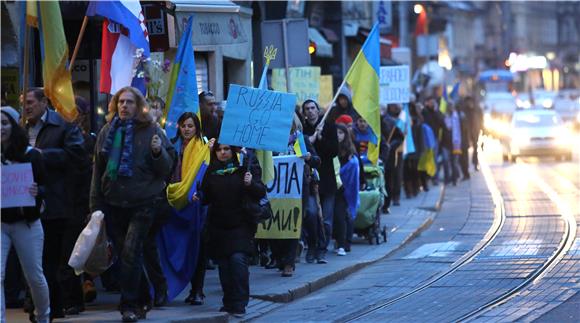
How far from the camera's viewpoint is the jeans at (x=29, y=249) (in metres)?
10.3

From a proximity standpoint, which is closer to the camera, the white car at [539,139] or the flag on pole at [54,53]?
the flag on pole at [54,53]

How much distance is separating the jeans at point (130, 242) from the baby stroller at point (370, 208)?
6.83 m

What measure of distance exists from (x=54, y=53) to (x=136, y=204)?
1.32 m

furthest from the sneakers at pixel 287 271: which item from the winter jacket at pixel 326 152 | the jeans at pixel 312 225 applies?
the winter jacket at pixel 326 152

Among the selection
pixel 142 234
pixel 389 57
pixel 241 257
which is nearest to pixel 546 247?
pixel 241 257

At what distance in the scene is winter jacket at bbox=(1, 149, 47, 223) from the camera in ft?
33.7

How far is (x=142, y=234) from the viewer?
455 inches

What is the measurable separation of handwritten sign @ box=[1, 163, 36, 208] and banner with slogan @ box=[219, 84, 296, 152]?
9.60 feet

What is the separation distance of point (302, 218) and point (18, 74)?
3.36 metres

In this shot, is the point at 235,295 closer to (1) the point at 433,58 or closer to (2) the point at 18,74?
(2) the point at 18,74

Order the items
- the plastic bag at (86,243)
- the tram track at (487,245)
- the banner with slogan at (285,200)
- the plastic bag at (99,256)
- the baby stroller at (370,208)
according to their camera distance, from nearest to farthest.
Result: 1. the plastic bag at (86,243)
2. the plastic bag at (99,256)
3. the tram track at (487,245)
4. the banner with slogan at (285,200)
5. the baby stroller at (370,208)

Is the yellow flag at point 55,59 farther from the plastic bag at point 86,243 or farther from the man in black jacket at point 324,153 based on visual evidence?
the man in black jacket at point 324,153

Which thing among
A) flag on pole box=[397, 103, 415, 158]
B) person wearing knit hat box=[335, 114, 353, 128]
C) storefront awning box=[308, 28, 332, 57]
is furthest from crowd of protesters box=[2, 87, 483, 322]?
storefront awning box=[308, 28, 332, 57]

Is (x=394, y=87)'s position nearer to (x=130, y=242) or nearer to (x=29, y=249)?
(x=130, y=242)
